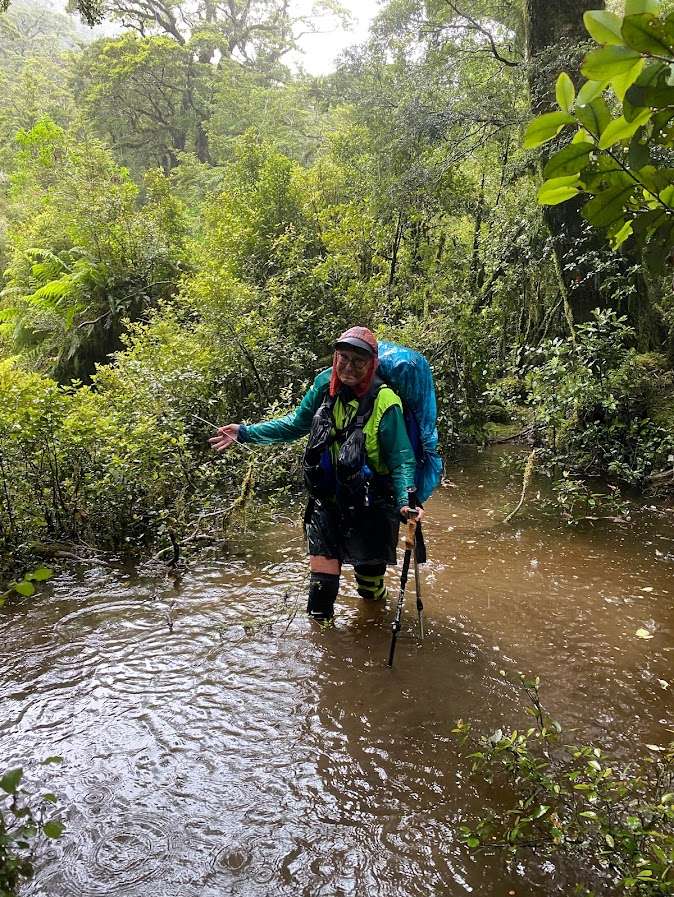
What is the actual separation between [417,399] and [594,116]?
10.0ft

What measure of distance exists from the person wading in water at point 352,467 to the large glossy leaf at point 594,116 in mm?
2760

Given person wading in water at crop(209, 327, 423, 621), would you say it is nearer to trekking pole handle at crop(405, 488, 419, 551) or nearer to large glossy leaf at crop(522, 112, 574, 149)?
trekking pole handle at crop(405, 488, 419, 551)

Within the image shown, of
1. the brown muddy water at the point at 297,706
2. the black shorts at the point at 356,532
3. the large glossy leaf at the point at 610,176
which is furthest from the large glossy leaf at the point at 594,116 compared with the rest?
the black shorts at the point at 356,532

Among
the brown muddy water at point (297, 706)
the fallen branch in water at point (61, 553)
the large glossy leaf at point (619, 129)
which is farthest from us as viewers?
the fallen branch in water at point (61, 553)

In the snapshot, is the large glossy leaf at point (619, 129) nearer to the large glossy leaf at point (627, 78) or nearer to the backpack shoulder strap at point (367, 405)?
the large glossy leaf at point (627, 78)

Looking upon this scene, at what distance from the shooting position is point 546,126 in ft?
4.00

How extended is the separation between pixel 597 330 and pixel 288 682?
519cm

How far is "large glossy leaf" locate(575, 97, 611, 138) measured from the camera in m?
1.20

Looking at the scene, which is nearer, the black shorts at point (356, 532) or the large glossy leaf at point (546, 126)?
the large glossy leaf at point (546, 126)

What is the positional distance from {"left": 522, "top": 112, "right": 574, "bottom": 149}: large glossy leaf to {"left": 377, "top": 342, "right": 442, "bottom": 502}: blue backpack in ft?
9.68

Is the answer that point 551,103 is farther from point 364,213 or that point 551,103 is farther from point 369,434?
point 369,434

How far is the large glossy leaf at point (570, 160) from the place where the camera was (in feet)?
4.12

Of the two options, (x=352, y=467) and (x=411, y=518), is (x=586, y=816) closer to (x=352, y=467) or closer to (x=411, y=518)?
(x=411, y=518)

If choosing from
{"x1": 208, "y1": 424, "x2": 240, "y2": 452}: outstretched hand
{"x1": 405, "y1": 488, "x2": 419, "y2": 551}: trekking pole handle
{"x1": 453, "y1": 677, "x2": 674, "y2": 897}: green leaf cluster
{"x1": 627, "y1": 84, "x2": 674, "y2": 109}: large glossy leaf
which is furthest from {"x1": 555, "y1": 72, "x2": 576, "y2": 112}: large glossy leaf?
{"x1": 208, "y1": 424, "x2": 240, "y2": 452}: outstretched hand
